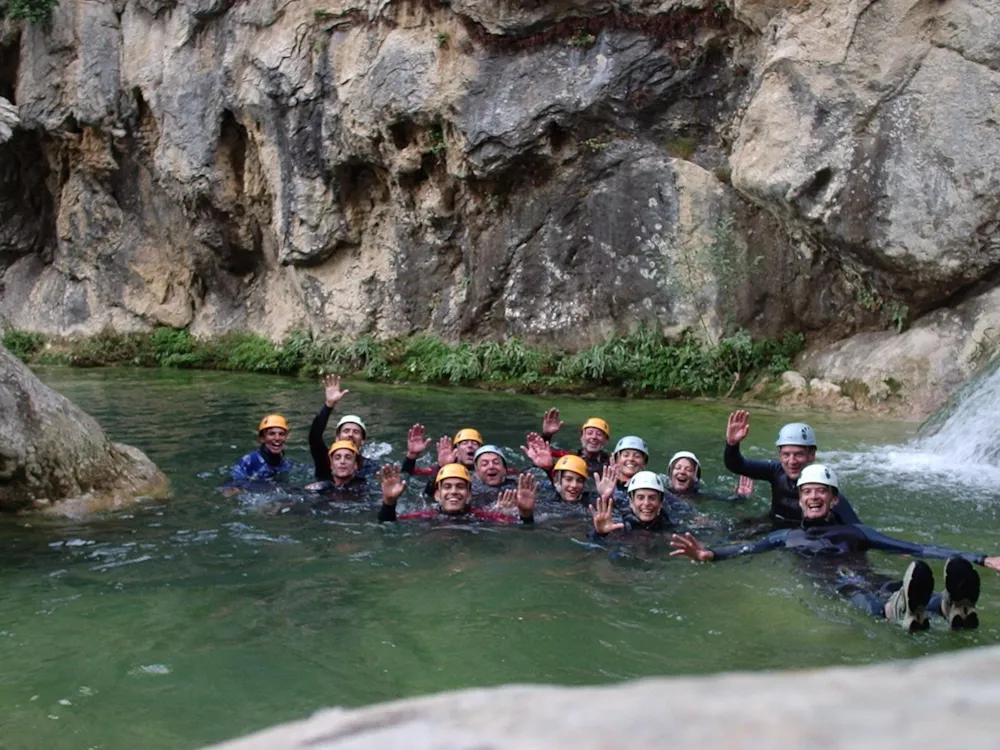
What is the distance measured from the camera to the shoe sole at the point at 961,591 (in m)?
5.05

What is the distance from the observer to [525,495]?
7.76 m

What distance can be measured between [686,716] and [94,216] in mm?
29544

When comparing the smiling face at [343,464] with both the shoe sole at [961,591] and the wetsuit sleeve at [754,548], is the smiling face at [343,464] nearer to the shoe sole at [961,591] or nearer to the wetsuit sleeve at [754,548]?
the wetsuit sleeve at [754,548]

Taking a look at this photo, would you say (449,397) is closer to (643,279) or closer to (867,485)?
(643,279)

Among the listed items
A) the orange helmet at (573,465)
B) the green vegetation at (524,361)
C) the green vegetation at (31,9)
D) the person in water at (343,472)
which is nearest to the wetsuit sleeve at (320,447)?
the person in water at (343,472)

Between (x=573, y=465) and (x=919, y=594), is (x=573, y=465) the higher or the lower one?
the higher one

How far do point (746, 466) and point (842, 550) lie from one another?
5.50 feet

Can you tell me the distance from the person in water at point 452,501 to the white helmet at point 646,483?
84cm

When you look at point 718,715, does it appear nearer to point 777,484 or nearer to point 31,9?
point 777,484

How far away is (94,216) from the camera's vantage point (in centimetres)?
2784

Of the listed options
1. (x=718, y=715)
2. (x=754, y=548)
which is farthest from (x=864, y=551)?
(x=718, y=715)

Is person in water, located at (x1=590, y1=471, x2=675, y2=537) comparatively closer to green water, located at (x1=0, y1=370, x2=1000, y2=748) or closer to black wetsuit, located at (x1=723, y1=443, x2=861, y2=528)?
green water, located at (x1=0, y1=370, x2=1000, y2=748)

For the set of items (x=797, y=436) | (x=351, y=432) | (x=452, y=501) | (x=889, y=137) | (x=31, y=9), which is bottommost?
(x=452, y=501)

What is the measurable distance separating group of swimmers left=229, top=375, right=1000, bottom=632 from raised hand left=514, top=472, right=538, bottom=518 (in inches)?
0.4
